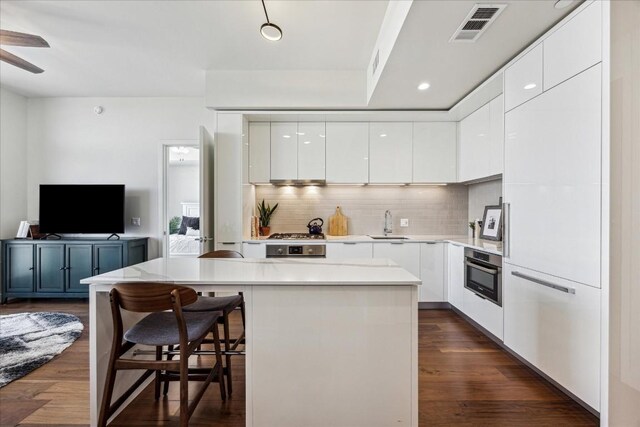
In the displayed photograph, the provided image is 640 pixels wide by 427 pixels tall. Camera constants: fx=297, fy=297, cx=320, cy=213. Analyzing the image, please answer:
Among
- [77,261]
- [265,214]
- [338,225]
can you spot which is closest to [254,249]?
[265,214]

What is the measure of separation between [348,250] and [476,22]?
2.48 meters

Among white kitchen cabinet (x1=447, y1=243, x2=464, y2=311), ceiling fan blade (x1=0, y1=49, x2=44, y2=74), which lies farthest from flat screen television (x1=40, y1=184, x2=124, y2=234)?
white kitchen cabinet (x1=447, y1=243, x2=464, y2=311)

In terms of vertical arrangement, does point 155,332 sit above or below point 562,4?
below

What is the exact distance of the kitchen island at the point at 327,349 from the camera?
157cm

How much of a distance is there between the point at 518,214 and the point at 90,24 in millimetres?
4048

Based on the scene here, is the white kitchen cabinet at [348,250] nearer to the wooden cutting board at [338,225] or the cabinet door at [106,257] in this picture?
the wooden cutting board at [338,225]

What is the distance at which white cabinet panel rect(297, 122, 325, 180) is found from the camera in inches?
153

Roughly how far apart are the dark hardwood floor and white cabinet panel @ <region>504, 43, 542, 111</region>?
6.94ft

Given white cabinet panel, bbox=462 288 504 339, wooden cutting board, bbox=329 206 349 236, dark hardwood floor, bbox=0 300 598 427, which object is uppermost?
wooden cutting board, bbox=329 206 349 236

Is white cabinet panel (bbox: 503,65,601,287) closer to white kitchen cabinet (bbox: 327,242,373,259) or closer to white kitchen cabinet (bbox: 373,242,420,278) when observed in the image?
white kitchen cabinet (bbox: 373,242,420,278)

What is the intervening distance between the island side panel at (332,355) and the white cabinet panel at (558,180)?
3.62 ft

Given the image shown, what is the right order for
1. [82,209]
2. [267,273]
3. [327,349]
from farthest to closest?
[82,209] < [267,273] < [327,349]

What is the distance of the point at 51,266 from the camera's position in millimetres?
3980

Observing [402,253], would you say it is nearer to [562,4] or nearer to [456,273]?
[456,273]
